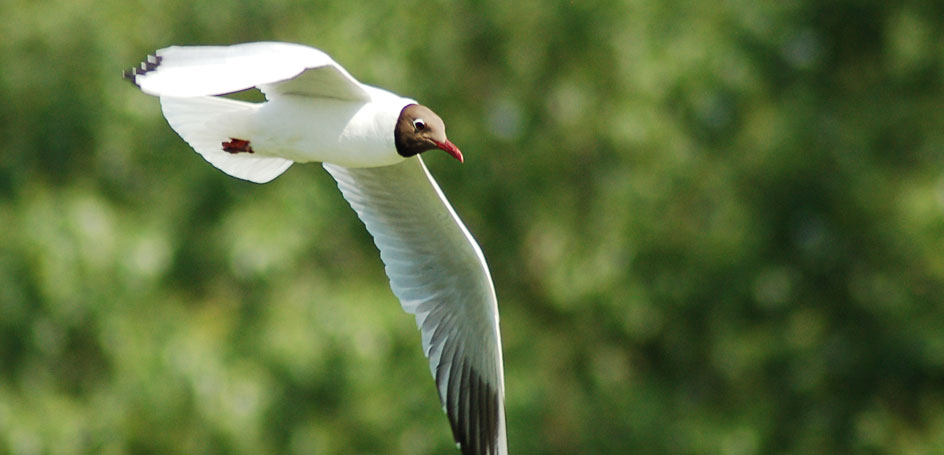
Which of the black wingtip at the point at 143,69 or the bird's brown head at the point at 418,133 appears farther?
the bird's brown head at the point at 418,133

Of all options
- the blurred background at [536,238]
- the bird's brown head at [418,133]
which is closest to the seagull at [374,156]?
the bird's brown head at [418,133]

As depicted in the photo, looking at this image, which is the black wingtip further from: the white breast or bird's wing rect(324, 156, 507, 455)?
bird's wing rect(324, 156, 507, 455)

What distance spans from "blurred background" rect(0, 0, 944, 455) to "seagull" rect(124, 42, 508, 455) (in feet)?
6.27

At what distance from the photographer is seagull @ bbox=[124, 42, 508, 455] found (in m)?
3.43

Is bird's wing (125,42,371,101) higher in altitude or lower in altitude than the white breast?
higher

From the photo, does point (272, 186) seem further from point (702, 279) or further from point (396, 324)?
point (702, 279)

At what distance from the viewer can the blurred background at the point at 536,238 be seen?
664cm

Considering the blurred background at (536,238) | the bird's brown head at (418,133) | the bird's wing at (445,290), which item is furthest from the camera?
the blurred background at (536,238)

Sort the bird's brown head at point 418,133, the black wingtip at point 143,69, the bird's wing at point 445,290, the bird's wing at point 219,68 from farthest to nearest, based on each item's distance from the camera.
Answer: the bird's wing at point 445,290, the bird's brown head at point 418,133, the black wingtip at point 143,69, the bird's wing at point 219,68

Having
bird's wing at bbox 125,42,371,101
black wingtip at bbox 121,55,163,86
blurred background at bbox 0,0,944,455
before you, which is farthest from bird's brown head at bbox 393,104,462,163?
blurred background at bbox 0,0,944,455

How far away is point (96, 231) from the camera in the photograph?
644cm

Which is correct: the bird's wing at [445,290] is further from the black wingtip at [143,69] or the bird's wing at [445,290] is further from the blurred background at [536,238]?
the blurred background at [536,238]

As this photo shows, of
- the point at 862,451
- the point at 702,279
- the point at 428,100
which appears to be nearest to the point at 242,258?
the point at 428,100

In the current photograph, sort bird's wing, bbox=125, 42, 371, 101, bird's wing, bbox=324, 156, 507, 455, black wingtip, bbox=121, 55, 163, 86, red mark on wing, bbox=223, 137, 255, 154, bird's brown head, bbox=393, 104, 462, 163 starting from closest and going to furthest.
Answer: bird's wing, bbox=125, 42, 371, 101 → black wingtip, bbox=121, 55, 163, 86 → bird's brown head, bbox=393, 104, 462, 163 → red mark on wing, bbox=223, 137, 255, 154 → bird's wing, bbox=324, 156, 507, 455
